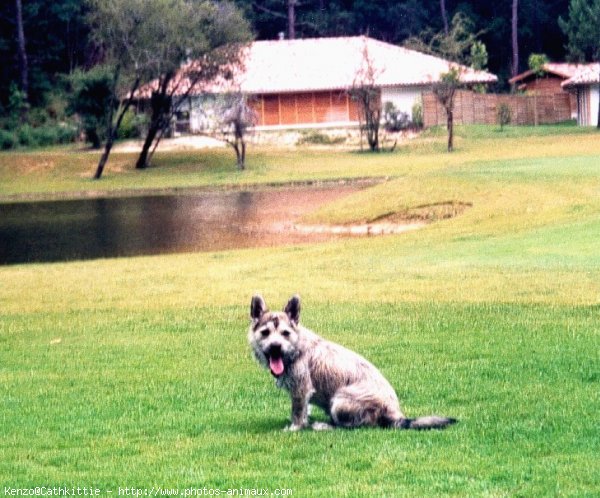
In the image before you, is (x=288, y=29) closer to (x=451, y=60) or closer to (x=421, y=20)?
(x=421, y=20)

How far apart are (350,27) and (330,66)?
17.7 meters

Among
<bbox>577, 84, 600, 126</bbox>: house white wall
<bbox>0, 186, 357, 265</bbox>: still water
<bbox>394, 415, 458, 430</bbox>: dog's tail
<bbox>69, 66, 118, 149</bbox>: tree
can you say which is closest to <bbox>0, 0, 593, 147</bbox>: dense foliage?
<bbox>577, 84, 600, 126</bbox>: house white wall

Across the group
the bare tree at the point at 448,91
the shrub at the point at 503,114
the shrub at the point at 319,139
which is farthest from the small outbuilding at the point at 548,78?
the bare tree at the point at 448,91

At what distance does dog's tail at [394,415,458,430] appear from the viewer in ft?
28.5

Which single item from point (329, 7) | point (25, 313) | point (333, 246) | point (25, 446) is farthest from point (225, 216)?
point (329, 7)

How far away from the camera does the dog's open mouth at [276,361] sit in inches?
341

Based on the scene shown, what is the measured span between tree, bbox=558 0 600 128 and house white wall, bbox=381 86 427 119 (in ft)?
39.1

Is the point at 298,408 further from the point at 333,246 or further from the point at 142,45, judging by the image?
the point at 142,45

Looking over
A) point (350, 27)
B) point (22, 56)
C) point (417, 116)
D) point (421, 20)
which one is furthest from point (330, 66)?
point (22, 56)

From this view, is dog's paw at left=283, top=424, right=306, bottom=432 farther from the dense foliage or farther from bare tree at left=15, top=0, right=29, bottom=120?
bare tree at left=15, top=0, right=29, bottom=120

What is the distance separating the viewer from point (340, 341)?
14203 mm

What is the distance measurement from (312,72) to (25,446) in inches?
2842

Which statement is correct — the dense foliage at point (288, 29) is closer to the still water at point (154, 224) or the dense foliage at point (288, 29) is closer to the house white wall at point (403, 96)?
the house white wall at point (403, 96)

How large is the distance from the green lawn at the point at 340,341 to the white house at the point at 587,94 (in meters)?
44.8
